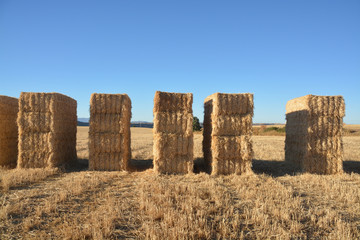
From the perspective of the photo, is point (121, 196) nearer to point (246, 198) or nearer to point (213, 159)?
point (246, 198)

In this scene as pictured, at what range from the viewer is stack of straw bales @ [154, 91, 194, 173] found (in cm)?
972

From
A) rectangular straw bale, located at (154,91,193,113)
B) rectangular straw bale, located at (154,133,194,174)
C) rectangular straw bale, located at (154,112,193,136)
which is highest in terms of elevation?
rectangular straw bale, located at (154,91,193,113)

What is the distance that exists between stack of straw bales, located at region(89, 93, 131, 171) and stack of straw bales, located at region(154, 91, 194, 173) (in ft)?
5.53

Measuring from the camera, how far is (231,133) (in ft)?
32.2

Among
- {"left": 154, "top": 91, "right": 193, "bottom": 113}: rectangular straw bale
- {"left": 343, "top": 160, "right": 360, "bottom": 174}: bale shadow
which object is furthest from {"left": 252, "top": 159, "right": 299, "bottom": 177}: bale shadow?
{"left": 154, "top": 91, "right": 193, "bottom": 113}: rectangular straw bale

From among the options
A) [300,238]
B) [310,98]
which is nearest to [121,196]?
[300,238]

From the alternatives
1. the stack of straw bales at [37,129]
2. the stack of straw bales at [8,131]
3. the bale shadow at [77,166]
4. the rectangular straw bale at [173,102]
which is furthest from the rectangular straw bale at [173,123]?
the stack of straw bales at [8,131]

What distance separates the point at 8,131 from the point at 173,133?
850cm

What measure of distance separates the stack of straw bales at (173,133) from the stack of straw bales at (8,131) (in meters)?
7.56

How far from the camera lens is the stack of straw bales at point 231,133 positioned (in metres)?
9.67

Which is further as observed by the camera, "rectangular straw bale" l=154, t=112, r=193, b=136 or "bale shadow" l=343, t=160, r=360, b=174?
"bale shadow" l=343, t=160, r=360, b=174

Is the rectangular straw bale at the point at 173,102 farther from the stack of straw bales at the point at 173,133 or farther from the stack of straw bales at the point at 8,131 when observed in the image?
the stack of straw bales at the point at 8,131

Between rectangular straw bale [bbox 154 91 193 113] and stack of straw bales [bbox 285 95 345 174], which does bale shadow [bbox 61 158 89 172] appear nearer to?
rectangular straw bale [bbox 154 91 193 113]

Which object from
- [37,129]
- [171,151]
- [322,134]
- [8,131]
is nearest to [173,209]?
[171,151]
